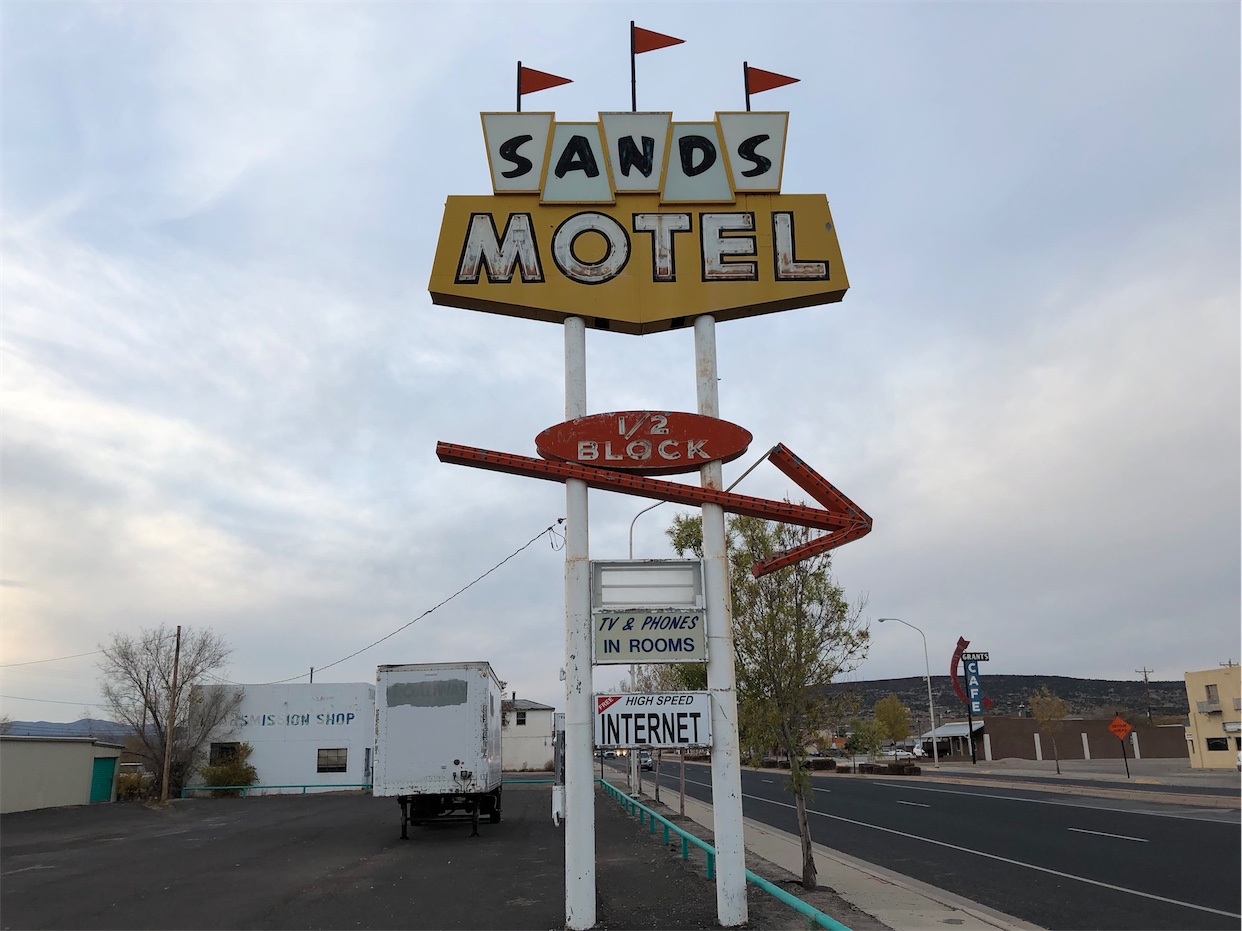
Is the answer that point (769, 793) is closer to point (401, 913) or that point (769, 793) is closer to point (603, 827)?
point (603, 827)

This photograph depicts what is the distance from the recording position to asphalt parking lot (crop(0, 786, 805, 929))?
37.1 feet

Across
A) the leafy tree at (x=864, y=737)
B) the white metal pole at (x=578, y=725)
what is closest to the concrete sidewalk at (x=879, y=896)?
the leafy tree at (x=864, y=737)

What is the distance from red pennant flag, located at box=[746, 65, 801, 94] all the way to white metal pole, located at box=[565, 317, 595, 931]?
662 centimetres

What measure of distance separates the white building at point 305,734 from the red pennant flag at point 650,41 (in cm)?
3905

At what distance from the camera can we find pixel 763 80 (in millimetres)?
12648

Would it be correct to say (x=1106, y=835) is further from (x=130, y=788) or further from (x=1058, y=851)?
(x=130, y=788)

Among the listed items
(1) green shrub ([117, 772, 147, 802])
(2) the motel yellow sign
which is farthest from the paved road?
(1) green shrub ([117, 772, 147, 802])

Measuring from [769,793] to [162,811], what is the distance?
25.7 meters

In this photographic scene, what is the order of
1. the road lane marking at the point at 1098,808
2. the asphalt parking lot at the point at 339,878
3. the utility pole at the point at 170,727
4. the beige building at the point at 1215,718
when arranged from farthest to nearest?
the beige building at the point at 1215,718
the utility pole at the point at 170,727
the road lane marking at the point at 1098,808
the asphalt parking lot at the point at 339,878

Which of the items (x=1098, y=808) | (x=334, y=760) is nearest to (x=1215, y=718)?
(x=1098, y=808)

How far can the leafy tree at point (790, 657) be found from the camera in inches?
526

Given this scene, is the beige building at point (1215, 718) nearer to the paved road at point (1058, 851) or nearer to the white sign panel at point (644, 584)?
the paved road at point (1058, 851)

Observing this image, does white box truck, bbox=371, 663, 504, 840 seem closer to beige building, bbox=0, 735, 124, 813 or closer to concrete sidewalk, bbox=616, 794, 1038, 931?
concrete sidewalk, bbox=616, 794, 1038, 931

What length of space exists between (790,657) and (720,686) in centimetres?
322
